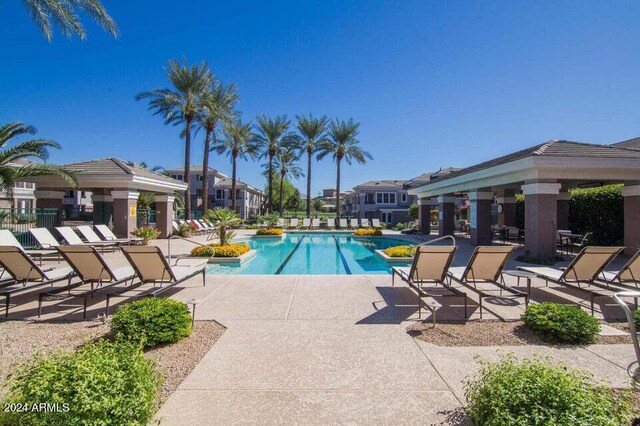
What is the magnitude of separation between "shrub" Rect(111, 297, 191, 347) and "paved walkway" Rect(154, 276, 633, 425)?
62 centimetres

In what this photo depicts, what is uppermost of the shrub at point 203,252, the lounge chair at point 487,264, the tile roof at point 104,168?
the tile roof at point 104,168

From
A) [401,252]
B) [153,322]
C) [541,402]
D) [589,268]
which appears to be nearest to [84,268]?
[153,322]

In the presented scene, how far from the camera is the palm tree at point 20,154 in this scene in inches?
583

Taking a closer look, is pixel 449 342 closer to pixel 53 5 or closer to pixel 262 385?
pixel 262 385

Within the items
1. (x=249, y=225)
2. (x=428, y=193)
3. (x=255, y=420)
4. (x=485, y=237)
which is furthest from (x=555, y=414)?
(x=249, y=225)

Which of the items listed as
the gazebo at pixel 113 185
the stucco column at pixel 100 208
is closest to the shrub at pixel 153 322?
the gazebo at pixel 113 185

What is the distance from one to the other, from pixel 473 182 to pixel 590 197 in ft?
19.2

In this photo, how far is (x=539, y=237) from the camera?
42.8 feet

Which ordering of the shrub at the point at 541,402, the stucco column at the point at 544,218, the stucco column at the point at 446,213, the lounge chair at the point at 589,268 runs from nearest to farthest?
the shrub at the point at 541,402 < the lounge chair at the point at 589,268 < the stucco column at the point at 544,218 < the stucco column at the point at 446,213

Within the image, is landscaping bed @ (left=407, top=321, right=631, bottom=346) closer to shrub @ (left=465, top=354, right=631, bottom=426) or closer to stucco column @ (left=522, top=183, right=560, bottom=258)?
shrub @ (left=465, top=354, right=631, bottom=426)

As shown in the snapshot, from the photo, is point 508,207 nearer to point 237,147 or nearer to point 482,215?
point 482,215

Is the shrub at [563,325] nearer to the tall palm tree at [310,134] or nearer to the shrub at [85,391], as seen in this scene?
the shrub at [85,391]

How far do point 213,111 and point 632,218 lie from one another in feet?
83.0

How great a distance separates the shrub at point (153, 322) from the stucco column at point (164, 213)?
62.6 ft
